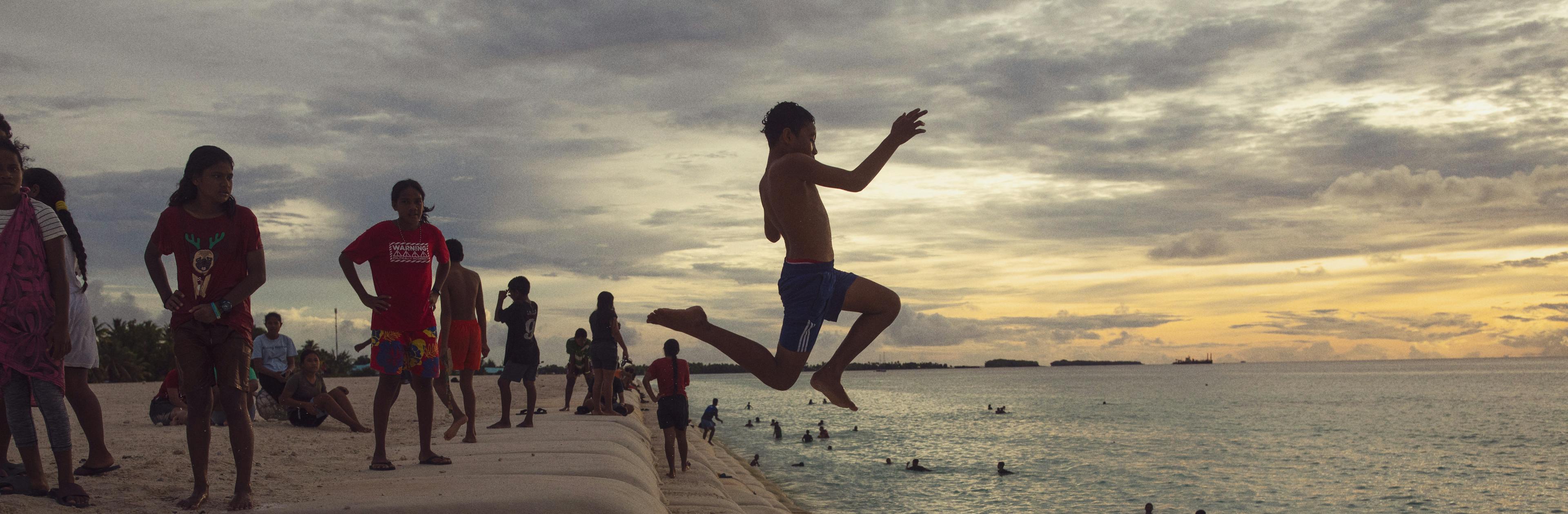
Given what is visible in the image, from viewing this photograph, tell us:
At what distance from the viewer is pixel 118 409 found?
19250mm

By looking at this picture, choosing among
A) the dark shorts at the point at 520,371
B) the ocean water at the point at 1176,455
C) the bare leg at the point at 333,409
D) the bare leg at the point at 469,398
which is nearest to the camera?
the bare leg at the point at 469,398

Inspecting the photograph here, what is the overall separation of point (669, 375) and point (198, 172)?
30.0ft

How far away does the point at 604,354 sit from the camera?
1484 centimetres

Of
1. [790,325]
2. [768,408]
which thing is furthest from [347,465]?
[768,408]

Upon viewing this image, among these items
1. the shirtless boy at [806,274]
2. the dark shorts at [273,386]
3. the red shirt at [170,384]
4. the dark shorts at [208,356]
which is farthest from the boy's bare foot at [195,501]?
the dark shorts at [273,386]

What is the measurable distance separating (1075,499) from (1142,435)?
97.4 feet

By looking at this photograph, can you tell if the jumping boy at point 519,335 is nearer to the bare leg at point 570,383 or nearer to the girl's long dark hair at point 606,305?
the girl's long dark hair at point 606,305

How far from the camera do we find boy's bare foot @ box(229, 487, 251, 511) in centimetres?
649

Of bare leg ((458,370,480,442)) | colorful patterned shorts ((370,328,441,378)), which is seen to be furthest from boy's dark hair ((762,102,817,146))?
bare leg ((458,370,480,442))

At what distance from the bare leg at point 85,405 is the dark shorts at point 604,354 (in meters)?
7.74

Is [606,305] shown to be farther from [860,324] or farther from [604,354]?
[860,324]

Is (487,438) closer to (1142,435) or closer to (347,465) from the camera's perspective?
(347,465)

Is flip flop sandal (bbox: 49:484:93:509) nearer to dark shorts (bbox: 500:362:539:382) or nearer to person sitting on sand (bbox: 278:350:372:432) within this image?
dark shorts (bbox: 500:362:539:382)

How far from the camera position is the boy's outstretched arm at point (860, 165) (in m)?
4.18
